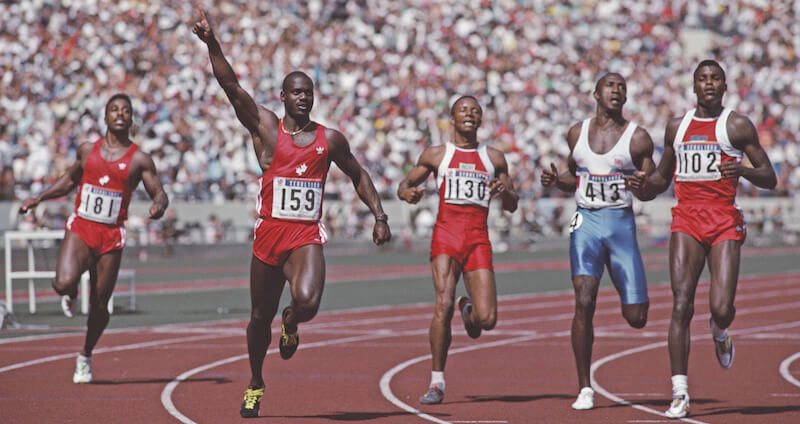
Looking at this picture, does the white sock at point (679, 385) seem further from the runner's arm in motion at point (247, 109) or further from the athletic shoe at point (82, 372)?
the athletic shoe at point (82, 372)

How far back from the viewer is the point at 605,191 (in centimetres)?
894

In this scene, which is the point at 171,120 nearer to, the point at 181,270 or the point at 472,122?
the point at 181,270

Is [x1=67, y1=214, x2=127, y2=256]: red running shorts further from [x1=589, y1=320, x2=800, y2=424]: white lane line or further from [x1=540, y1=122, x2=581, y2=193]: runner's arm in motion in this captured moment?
[x1=589, y1=320, x2=800, y2=424]: white lane line

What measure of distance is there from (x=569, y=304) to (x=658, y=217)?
1946 cm

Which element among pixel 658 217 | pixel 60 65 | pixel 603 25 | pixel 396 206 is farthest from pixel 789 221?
pixel 60 65

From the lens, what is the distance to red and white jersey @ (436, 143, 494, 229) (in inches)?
369

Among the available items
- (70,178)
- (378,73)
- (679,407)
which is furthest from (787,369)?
(378,73)

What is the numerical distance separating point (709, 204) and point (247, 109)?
10.2 feet

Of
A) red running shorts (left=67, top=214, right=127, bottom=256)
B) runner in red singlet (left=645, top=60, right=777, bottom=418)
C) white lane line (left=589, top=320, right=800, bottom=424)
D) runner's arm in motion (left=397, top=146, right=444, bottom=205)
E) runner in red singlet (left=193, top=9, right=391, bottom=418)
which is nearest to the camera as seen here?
runner in red singlet (left=193, top=9, right=391, bottom=418)

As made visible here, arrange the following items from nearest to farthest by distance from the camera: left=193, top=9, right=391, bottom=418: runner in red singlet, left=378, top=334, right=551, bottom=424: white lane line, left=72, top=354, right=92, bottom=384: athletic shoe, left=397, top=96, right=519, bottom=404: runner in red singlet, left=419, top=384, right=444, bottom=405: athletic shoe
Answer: left=193, top=9, right=391, bottom=418: runner in red singlet → left=378, top=334, right=551, bottom=424: white lane line → left=419, top=384, right=444, bottom=405: athletic shoe → left=397, top=96, right=519, bottom=404: runner in red singlet → left=72, top=354, right=92, bottom=384: athletic shoe

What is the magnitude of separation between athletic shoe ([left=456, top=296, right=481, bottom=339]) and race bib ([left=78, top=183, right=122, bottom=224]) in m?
2.99

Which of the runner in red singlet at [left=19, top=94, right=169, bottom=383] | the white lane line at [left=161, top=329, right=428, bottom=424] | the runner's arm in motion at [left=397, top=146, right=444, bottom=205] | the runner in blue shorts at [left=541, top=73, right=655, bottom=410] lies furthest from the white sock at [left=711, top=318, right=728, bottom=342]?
the runner in red singlet at [left=19, top=94, right=169, bottom=383]

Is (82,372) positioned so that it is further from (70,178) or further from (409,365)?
(409,365)

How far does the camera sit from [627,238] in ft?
29.3
